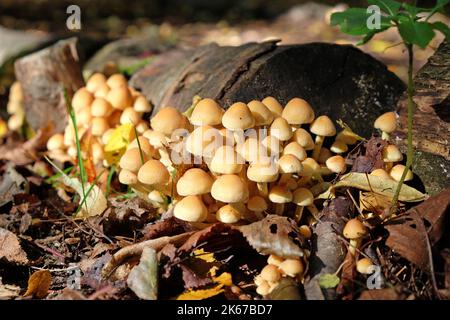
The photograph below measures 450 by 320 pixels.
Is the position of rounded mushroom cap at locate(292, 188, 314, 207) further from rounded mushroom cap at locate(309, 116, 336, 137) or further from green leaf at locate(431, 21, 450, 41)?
green leaf at locate(431, 21, 450, 41)

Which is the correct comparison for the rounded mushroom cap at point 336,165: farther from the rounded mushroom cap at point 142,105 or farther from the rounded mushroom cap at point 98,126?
the rounded mushroom cap at point 98,126

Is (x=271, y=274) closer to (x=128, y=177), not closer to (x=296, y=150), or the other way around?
(x=296, y=150)

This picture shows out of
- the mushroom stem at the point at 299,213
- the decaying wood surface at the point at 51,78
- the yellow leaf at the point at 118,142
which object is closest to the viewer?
the mushroom stem at the point at 299,213

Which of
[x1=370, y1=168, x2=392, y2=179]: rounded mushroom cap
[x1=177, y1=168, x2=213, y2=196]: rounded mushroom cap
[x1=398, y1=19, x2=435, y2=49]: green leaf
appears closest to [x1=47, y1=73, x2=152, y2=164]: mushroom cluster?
[x1=177, y1=168, x2=213, y2=196]: rounded mushroom cap

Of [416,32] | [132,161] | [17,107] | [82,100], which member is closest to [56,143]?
[82,100]

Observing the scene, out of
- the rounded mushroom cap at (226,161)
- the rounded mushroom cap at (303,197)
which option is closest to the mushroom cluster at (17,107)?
the rounded mushroom cap at (226,161)
